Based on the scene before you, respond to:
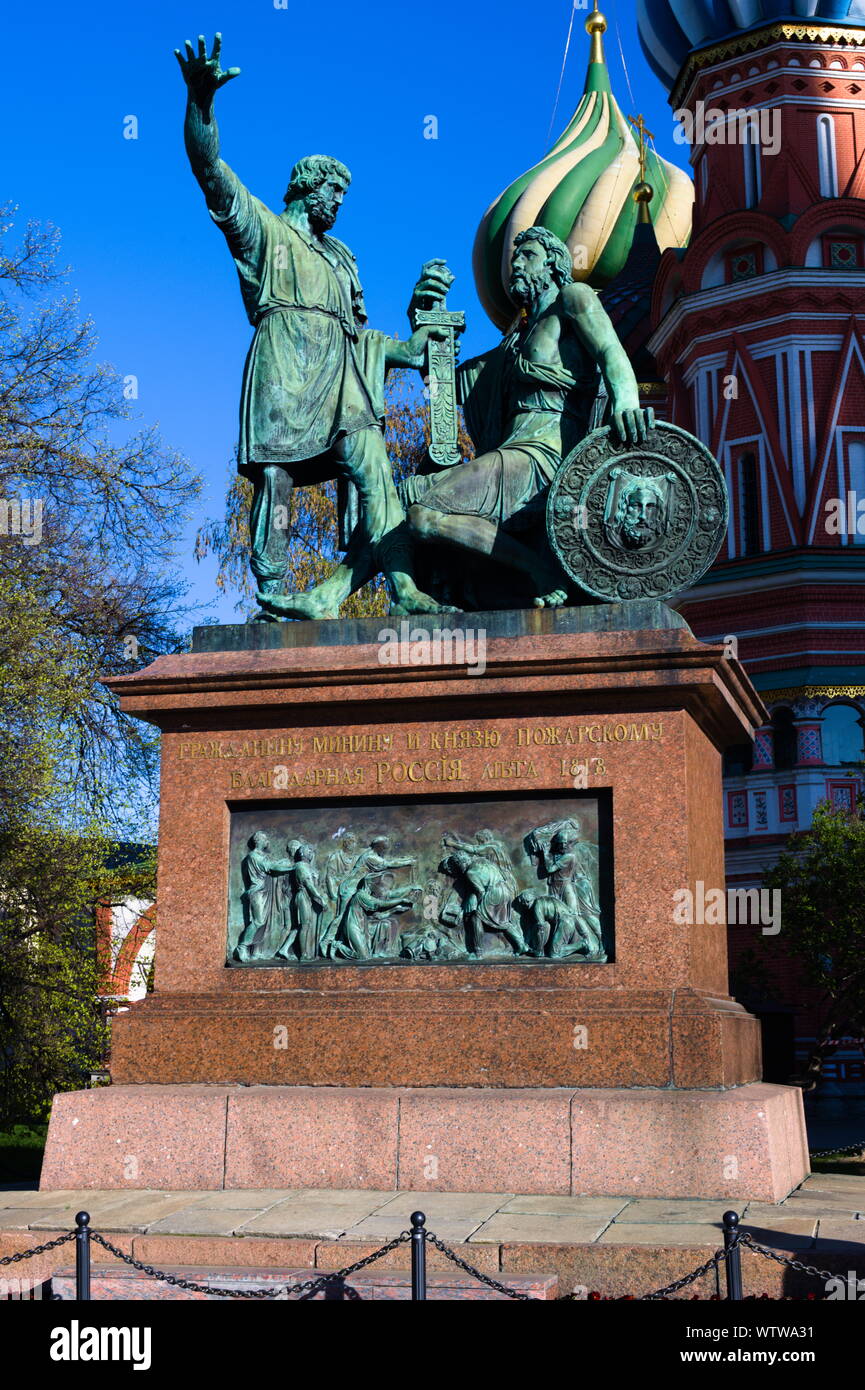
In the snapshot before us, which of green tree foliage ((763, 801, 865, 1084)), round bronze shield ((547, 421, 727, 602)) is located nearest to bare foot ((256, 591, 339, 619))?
round bronze shield ((547, 421, 727, 602))

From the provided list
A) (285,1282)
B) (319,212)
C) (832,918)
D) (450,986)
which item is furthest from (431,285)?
(832,918)

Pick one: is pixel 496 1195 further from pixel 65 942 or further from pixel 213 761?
pixel 65 942

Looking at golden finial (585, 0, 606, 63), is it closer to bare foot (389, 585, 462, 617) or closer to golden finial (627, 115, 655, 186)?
golden finial (627, 115, 655, 186)

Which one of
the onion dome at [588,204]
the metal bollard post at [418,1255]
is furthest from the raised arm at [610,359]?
the onion dome at [588,204]

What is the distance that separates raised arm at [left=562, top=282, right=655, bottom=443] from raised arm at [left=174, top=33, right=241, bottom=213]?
238 cm

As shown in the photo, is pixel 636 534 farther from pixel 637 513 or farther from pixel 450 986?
pixel 450 986

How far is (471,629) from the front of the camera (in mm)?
10578

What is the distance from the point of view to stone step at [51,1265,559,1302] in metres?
7.12

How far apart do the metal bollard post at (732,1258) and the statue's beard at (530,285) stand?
6.72 metres

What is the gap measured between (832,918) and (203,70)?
1877 cm

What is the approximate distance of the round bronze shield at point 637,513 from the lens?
10.6 meters

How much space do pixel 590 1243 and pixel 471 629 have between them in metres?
4.11

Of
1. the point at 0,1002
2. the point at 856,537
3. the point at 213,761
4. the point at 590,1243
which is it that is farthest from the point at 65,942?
the point at 856,537

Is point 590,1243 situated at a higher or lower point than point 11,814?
lower
